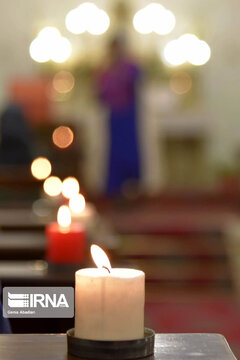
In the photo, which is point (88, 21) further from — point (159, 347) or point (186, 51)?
point (159, 347)

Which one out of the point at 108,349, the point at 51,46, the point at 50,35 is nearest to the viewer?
the point at 108,349

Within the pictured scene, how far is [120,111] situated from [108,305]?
8716mm

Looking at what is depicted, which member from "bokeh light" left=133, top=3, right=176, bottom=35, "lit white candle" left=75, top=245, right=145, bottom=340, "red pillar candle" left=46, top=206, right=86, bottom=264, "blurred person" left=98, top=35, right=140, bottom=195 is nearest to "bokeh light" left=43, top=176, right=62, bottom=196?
"blurred person" left=98, top=35, right=140, bottom=195

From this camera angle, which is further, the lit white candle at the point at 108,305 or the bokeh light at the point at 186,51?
the bokeh light at the point at 186,51

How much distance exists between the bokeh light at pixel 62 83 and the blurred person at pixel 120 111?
216cm

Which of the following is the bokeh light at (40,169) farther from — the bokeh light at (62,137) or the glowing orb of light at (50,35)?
the glowing orb of light at (50,35)

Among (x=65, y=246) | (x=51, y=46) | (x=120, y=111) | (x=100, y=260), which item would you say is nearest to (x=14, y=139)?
(x=120, y=111)

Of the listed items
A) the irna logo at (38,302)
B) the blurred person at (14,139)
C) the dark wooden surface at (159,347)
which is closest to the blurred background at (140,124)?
the blurred person at (14,139)

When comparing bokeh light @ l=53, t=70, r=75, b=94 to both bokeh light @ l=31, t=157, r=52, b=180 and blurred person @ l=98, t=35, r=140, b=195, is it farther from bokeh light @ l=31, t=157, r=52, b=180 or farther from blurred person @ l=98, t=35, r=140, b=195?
bokeh light @ l=31, t=157, r=52, b=180

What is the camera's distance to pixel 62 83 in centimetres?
1232

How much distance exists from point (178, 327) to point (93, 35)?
26.0 ft

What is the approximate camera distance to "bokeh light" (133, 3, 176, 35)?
12.2m

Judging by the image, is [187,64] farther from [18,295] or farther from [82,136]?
[18,295]

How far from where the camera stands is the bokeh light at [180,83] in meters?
12.2
